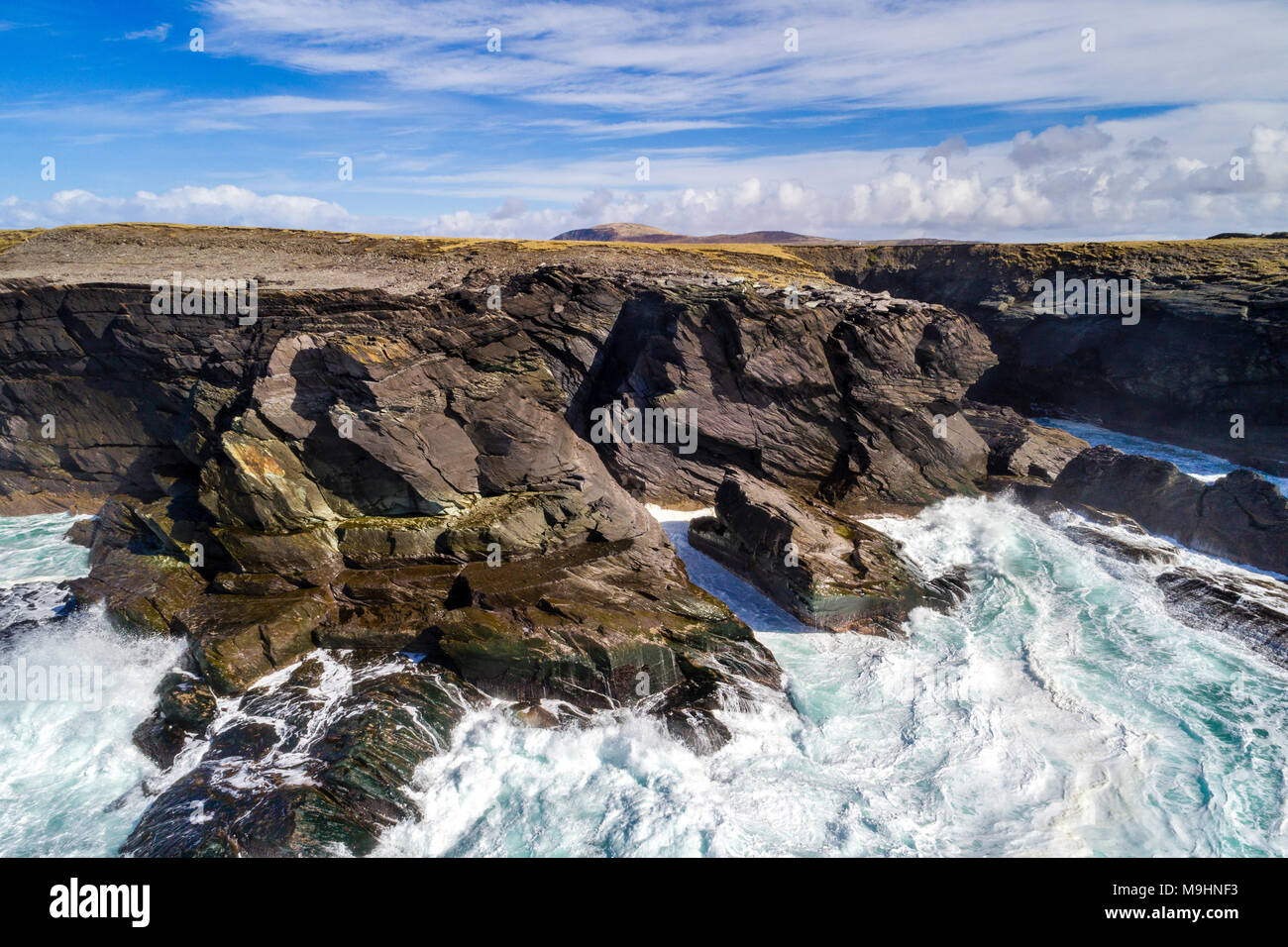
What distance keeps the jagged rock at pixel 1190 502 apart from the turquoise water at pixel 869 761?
6870mm

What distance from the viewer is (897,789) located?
15453 mm

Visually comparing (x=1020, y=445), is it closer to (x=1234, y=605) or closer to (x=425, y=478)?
(x=1234, y=605)

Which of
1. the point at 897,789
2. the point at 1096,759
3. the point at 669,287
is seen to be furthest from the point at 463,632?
the point at 669,287

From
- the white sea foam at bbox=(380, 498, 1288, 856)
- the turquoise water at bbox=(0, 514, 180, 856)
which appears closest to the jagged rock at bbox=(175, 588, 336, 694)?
the turquoise water at bbox=(0, 514, 180, 856)

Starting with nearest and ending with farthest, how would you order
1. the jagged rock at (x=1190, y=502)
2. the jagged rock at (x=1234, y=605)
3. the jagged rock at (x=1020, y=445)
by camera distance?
1. the jagged rock at (x=1234, y=605)
2. the jagged rock at (x=1190, y=502)
3. the jagged rock at (x=1020, y=445)

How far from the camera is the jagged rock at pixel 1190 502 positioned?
25.0 m

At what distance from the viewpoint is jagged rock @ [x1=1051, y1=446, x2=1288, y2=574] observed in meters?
25.0

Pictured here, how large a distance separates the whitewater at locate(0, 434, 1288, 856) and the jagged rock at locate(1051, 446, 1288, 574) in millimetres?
6498

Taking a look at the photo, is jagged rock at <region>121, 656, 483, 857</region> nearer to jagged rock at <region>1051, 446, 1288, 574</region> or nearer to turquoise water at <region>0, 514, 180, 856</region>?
turquoise water at <region>0, 514, 180, 856</region>

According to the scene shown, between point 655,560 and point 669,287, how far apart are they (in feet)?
55.0

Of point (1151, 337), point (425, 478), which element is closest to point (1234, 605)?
point (1151, 337)

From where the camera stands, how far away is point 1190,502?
27.0 meters

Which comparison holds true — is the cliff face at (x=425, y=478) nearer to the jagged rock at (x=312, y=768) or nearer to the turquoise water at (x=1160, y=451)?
the jagged rock at (x=312, y=768)

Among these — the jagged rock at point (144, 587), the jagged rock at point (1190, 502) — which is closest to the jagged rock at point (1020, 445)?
the jagged rock at point (1190, 502)
